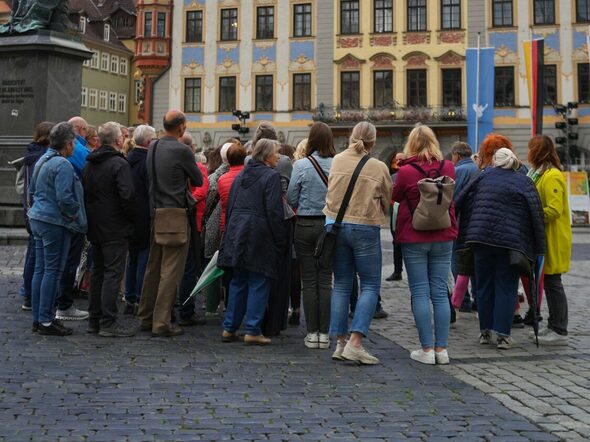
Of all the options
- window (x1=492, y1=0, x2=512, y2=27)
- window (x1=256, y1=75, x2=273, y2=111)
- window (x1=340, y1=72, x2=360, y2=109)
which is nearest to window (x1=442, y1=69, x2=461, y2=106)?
window (x1=492, y1=0, x2=512, y2=27)

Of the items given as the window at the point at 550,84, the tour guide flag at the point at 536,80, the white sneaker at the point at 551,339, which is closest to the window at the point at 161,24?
the window at the point at 550,84

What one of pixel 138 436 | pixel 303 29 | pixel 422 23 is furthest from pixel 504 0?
pixel 138 436

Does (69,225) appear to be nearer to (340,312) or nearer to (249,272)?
(249,272)

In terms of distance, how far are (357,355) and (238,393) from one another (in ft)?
4.09

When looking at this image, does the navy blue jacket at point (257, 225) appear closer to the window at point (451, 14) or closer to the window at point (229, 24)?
the window at point (451, 14)

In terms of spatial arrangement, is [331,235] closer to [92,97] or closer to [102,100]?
[92,97]

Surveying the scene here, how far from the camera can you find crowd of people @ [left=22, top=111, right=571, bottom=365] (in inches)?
226

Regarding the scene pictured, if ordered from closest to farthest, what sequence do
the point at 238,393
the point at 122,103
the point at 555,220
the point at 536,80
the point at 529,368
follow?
the point at 238,393 < the point at 529,368 < the point at 555,220 < the point at 536,80 < the point at 122,103

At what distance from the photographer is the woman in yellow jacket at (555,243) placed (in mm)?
6516

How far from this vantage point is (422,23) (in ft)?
116

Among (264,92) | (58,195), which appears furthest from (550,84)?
(58,195)

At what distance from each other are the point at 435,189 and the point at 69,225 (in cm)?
308

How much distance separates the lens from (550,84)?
33.9 meters

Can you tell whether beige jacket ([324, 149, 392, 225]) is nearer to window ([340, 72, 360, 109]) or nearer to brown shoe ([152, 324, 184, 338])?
brown shoe ([152, 324, 184, 338])
